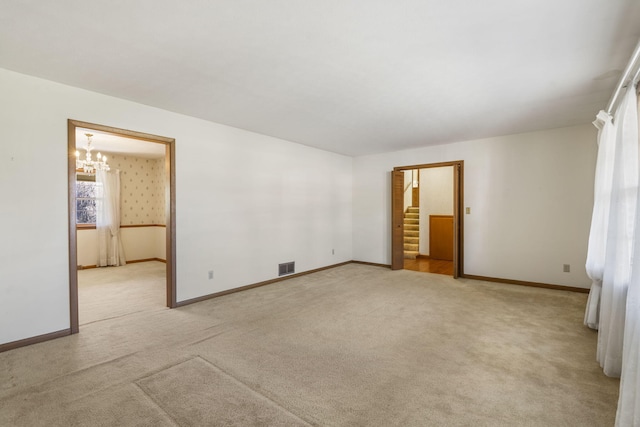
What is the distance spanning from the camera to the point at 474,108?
3.77m

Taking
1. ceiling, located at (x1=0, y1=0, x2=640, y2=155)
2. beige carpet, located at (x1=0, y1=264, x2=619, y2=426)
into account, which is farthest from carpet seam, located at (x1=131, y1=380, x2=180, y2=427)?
ceiling, located at (x1=0, y1=0, x2=640, y2=155)

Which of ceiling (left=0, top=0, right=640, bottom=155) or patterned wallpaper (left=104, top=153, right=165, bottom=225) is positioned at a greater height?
ceiling (left=0, top=0, right=640, bottom=155)

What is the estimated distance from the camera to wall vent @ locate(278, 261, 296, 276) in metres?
5.38

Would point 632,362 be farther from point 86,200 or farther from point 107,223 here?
point 86,200

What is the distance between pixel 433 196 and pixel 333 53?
6.56 metres

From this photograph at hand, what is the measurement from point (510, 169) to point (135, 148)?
7487mm

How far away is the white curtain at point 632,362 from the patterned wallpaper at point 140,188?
8404 mm

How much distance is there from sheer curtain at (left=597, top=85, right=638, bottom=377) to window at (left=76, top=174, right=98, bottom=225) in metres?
8.82

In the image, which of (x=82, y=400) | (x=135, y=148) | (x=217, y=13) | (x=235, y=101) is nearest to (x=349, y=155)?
(x=235, y=101)

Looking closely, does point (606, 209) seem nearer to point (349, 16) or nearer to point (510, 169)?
point (510, 169)

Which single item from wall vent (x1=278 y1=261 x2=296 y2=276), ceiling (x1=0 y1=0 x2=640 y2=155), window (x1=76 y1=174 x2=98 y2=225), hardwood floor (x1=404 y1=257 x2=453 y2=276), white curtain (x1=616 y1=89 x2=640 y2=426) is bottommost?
hardwood floor (x1=404 y1=257 x2=453 y2=276)

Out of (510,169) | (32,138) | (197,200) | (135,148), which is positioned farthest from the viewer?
(135,148)

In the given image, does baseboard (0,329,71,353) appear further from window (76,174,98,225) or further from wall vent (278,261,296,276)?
window (76,174,98,225)

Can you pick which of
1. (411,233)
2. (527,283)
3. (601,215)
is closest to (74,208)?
(601,215)
